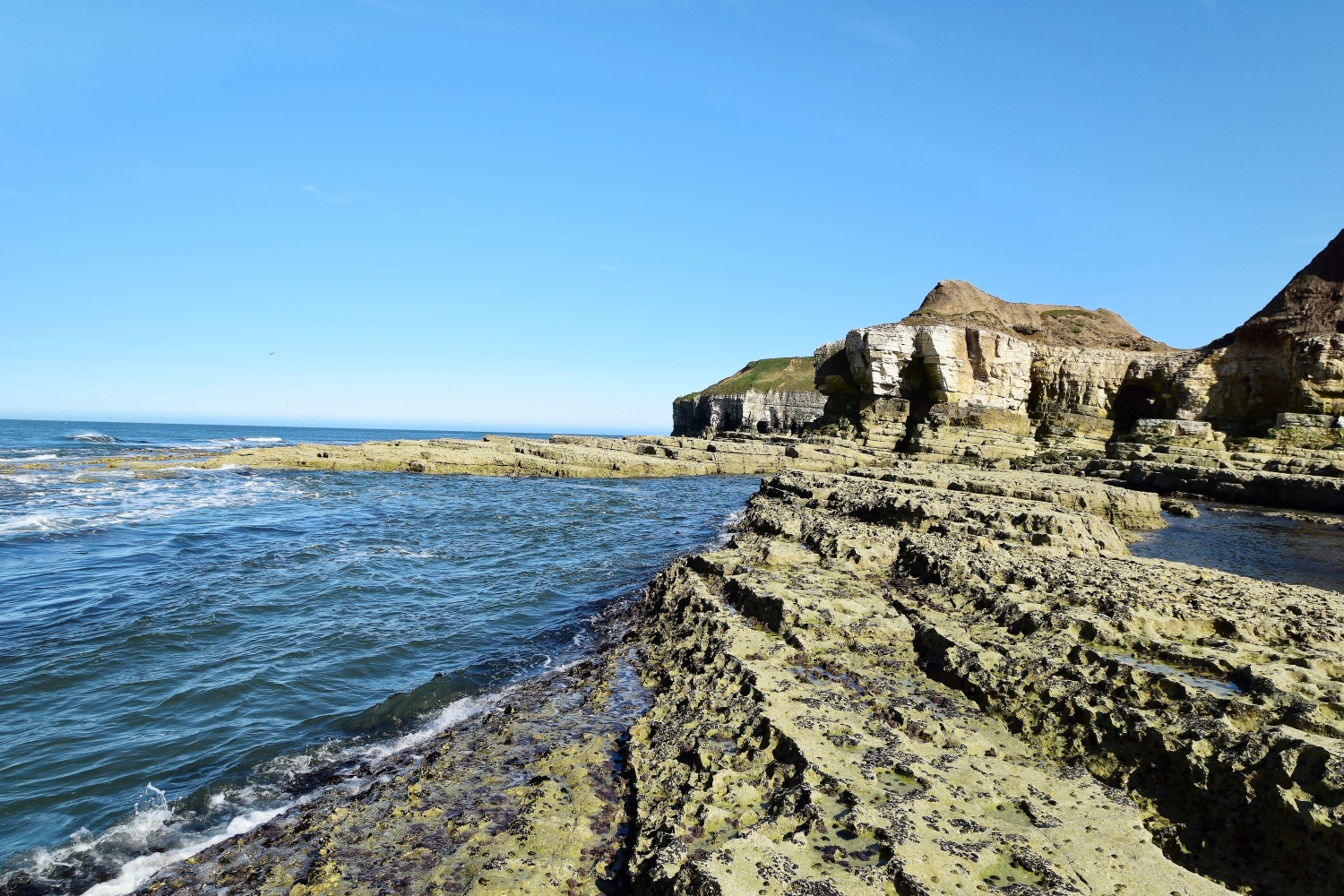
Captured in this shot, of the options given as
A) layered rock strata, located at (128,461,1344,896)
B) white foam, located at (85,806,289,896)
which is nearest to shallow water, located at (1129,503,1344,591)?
layered rock strata, located at (128,461,1344,896)

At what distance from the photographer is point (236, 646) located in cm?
979

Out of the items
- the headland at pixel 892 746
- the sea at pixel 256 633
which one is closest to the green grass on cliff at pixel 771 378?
the sea at pixel 256 633

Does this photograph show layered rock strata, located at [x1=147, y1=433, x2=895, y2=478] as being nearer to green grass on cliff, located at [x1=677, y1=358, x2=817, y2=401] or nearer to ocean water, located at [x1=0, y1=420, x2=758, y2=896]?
ocean water, located at [x1=0, y1=420, x2=758, y2=896]

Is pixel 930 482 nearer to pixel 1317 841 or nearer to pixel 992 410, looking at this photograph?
pixel 1317 841

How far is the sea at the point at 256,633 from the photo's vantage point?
5891 millimetres

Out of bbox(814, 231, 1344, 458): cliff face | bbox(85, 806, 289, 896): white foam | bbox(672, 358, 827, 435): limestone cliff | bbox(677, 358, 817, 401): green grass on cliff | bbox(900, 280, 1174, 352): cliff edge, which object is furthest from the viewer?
bbox(677, 358, 817, 401): green grass on cliff

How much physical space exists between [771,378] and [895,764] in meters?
119

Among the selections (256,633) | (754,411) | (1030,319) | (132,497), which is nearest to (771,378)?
(754,411)

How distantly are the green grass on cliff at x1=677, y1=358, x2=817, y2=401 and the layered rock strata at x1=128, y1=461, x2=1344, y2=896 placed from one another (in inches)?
4070

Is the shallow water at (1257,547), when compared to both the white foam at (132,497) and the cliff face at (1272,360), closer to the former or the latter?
the cliff face at (1272,360)

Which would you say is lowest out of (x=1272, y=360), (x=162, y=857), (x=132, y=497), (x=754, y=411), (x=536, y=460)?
(x=162, y=857)

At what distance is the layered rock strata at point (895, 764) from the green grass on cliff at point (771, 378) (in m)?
103

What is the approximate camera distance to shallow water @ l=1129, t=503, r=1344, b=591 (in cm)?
1398

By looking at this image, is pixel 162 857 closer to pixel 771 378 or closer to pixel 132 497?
pixel 132 497
